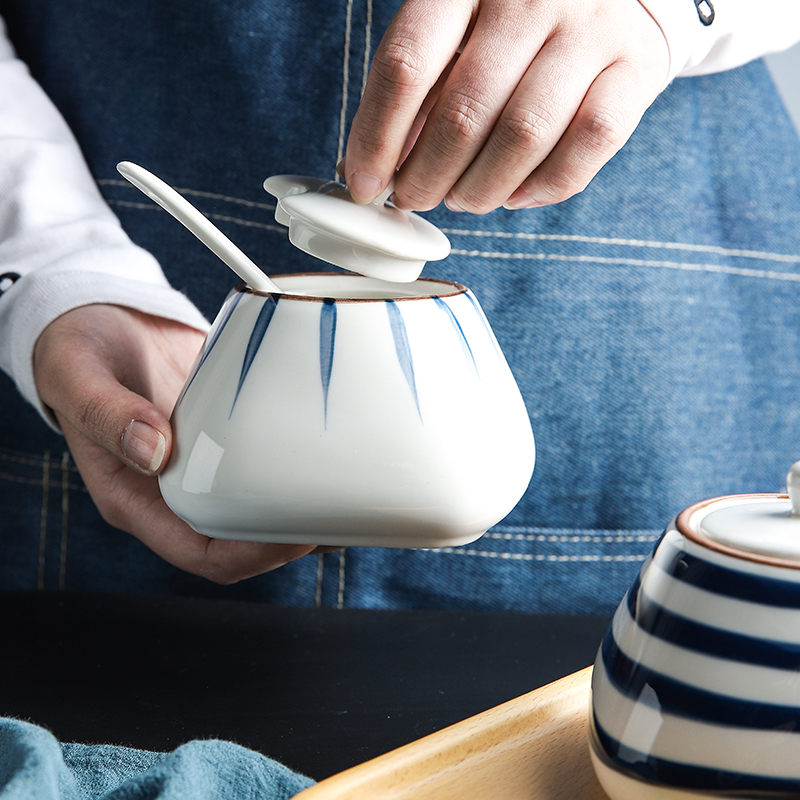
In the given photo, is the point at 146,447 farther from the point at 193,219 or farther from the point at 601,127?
the point at 601,127

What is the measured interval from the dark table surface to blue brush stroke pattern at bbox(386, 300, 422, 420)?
0.52ft

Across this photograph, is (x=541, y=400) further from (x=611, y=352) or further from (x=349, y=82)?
(x=349, y=82)

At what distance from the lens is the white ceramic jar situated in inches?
13.7

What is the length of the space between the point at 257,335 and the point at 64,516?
43 centimetres

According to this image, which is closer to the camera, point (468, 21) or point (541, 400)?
point (468, 21)

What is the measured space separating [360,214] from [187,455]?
0.13 meters

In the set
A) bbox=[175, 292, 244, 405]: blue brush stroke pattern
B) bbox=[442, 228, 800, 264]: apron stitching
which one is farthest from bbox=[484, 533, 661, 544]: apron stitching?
bbox=[175, 292, 244, 405]: blue brush stroke pattern

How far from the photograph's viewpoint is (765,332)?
0.68 meters

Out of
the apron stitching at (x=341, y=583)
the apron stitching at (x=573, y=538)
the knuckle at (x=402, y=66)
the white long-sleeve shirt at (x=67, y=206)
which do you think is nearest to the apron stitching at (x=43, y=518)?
the white long-sleeve shirt at (x=67, y=206)

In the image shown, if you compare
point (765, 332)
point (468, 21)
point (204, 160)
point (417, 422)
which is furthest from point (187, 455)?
point (765, 332)

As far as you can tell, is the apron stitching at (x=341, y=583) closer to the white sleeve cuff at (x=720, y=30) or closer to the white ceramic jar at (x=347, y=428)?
the white ceramic jar at (x=347, y=428)

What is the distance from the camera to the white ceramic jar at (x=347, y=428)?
35 centimetres

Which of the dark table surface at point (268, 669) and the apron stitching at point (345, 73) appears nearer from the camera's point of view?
the dark table surface at point (268, 669)

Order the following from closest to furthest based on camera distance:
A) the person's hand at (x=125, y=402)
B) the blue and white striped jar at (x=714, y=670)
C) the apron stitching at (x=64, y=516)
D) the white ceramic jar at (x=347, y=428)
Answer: the blue and white striped jar at (x=714, y=670) → the white ceramic jar at (x=347, y=428) → the person's hand at (x=125, y=402) → the apron stitching at (x=64, y=516)
